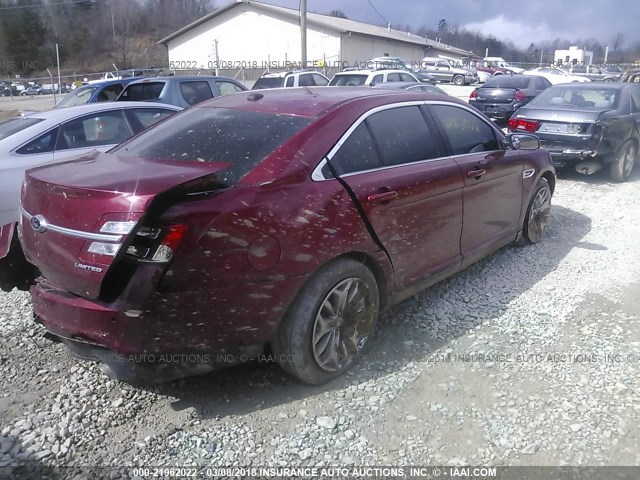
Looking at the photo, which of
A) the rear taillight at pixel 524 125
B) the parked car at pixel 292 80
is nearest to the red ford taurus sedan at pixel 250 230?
the rear taillight at pixel 524 125

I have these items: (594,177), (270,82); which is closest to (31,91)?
(270,82)

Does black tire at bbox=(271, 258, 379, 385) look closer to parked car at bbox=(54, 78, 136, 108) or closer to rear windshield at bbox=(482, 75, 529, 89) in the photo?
parked car at bbox=(54, 78, 136, 108)

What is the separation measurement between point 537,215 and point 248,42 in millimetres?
45459

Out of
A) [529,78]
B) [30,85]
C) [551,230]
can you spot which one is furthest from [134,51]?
[551,230]

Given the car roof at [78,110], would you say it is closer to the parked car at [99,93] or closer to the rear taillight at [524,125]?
the parked car at [99,93]

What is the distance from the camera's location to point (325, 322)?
10.3 ft

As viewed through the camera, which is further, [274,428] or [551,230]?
[551,230]

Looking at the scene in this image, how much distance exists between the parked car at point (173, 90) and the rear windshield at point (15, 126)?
457 centimetres

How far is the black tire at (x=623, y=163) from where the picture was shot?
861 centimetres

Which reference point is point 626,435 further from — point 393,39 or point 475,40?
point 475,40

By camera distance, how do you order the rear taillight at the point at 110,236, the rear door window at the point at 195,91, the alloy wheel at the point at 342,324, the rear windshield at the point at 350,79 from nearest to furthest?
the rear taillight at the point at 110,236
the alloy wheel at the point at 342,324
the rear door window at the point at 195,91
the rear windshield at the point at 350,79

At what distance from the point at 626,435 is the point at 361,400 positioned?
1363 millimetres

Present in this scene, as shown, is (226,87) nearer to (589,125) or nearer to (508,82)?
(589,125)

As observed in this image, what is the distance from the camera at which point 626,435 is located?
279cm
